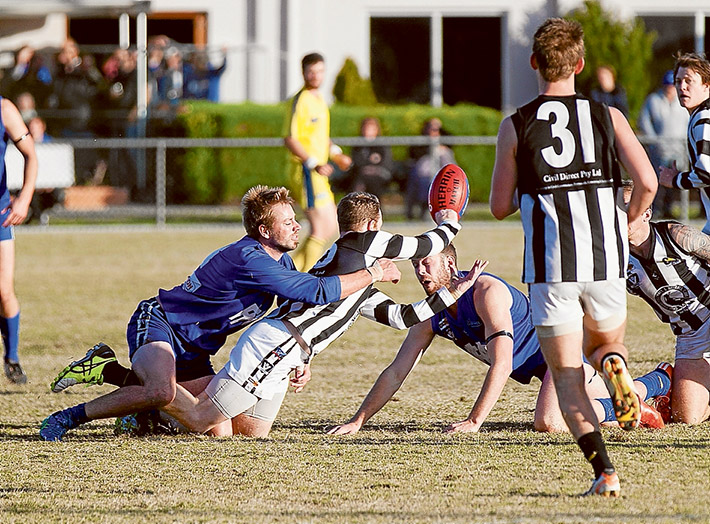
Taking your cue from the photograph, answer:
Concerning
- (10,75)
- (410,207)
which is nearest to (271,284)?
(410,207)

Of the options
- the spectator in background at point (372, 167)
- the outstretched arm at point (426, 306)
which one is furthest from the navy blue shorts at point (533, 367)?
the spectator in background at point (372, 167)

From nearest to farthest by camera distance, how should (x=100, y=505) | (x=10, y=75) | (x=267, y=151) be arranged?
(x=100, y=505)
(x=267, y=151)
(x=10, y=75)

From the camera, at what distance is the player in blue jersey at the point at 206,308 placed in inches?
222

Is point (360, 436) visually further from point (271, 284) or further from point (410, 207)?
point (410, 207)

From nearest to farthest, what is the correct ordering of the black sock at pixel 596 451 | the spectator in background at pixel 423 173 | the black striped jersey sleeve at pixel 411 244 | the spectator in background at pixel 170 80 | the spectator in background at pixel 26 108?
the black sock at pixel 596 451, the black striped jersey sleeve at pixel 411 244, the spectator in background at pixel 423 173, the spectator in background at pixel 26 108, the spectator in background at pixel 170 80

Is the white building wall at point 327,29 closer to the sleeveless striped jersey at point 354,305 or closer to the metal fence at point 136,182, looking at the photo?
the metal fence at point 136,182

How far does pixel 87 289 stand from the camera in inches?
475

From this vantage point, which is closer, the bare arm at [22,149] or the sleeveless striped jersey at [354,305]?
the sleeveless striped jersey at [354,305]

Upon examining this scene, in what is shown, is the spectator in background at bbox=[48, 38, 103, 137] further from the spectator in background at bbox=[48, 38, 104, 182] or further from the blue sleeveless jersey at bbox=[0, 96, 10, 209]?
the blue sleeveless jersey at bbox=[0, 96, 10, 209]

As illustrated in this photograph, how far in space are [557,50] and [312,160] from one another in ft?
22.2

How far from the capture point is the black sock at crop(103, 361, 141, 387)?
586cm

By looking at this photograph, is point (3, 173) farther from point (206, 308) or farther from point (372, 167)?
point (372, 167)

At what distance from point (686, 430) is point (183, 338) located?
2455 mm

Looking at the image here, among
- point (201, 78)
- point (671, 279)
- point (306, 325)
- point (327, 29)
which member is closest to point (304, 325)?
point (306, 325)
